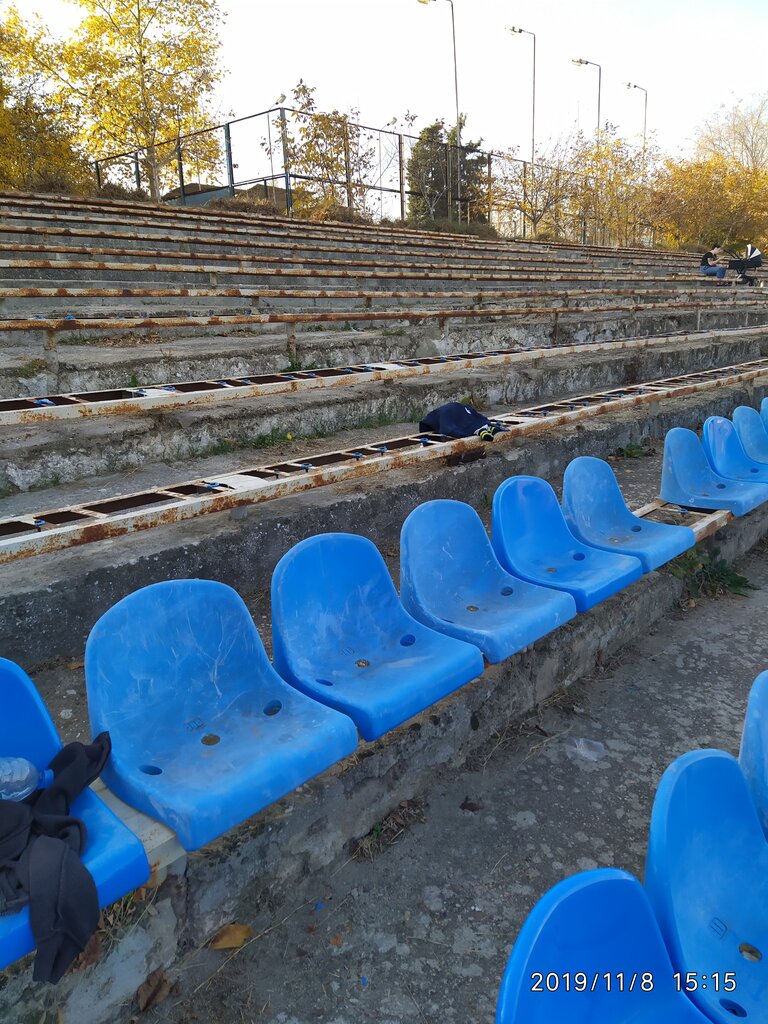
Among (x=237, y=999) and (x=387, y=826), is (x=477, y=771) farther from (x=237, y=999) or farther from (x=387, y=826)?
(x=237, y=999)

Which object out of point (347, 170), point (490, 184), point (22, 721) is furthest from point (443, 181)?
point (22, 721)

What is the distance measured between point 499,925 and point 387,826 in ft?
1.51

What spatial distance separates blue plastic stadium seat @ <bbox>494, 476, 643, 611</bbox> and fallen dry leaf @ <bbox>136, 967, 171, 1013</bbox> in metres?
1.84

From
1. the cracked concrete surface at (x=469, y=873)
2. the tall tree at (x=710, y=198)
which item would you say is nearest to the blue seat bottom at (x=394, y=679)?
the cracked concrete surface at (x=469, y=873)

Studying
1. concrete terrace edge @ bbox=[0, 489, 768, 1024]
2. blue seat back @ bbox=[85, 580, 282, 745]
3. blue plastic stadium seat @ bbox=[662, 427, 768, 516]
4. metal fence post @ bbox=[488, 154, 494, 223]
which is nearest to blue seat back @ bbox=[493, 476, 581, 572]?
concrete terrace edge @ bbox=[0, 489, 768, 1024]

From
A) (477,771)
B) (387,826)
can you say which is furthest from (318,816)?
(477,771)

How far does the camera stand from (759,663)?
3.12 m

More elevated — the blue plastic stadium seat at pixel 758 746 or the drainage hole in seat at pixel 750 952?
the blue plastic stadium seat at pixel 758 746

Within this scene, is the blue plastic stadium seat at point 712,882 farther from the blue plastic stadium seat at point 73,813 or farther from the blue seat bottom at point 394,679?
the blue plastic stadium seat at point 73,813

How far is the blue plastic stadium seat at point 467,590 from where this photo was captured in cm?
237

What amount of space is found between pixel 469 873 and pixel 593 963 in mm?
1029

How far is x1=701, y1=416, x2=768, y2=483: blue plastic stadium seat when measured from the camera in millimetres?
4523

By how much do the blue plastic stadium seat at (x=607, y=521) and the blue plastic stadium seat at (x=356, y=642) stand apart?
134 centimetres
